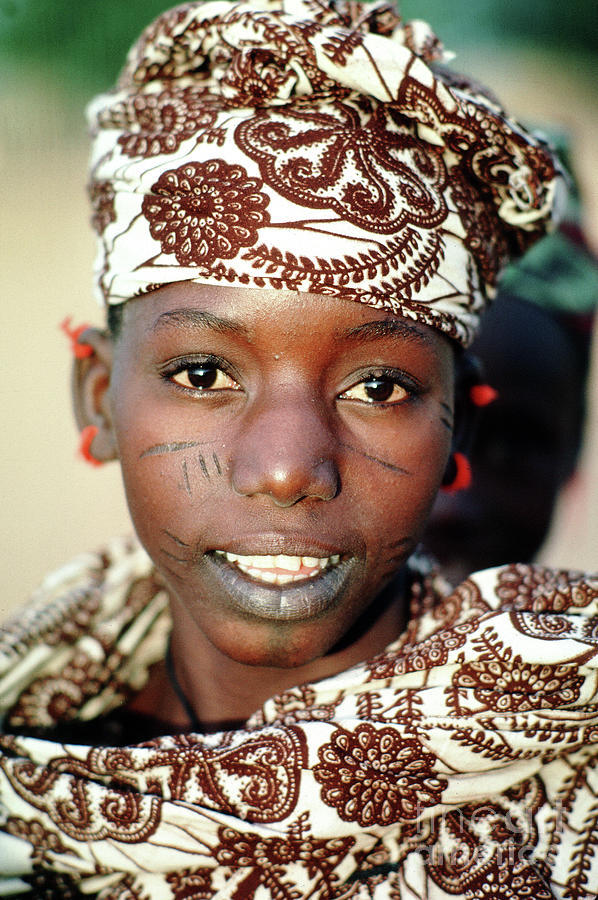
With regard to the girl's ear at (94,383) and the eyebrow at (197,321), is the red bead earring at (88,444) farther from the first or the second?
the eyebrow at (197,321)

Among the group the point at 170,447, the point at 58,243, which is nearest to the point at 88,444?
the point at 170,447

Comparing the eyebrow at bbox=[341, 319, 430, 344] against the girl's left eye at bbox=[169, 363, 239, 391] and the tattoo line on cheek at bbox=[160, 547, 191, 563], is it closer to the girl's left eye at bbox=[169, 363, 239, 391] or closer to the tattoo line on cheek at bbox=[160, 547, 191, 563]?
the girl's left eye at bbox=[169, 363, 239, 391]

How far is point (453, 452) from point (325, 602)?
1.83 ft

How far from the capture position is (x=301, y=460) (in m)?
1.61

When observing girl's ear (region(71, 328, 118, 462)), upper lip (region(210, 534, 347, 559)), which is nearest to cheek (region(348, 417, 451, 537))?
upper lip (region(210, 534, 347, 559))

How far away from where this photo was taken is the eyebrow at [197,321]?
5.60 ft

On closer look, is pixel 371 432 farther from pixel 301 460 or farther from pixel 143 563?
pixel 143 563

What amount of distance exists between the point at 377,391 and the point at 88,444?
0.75 m

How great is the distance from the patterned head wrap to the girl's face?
2.7 inches

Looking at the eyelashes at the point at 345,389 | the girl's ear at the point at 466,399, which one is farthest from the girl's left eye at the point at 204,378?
the girl's ear at the point at 466,399

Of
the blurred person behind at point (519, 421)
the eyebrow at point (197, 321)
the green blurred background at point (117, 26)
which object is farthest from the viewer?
the green blurred background at point (117, 26)

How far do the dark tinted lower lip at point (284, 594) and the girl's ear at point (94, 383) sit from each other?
61 cm

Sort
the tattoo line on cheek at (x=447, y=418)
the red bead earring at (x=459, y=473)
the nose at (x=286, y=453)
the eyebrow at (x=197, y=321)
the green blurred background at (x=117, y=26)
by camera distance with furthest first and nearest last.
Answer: the green blurred background at (x=117, y=26) < the red bead earring at (x=459, y=473) < the tattoo line on cheek at (x=447, y=418) < the eyebrow at (x=197, y=321) < the nose at (x=286, y=453)

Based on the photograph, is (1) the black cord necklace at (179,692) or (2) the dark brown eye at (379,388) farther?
(1) the black cord necklace at (179,692)
